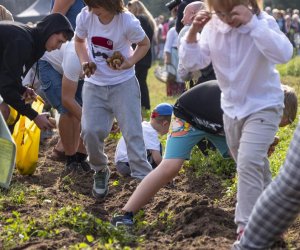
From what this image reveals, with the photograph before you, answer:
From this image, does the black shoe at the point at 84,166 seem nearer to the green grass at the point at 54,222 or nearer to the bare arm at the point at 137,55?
the green grass at the point at 54,222

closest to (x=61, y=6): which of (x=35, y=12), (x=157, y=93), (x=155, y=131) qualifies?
(x=155, y=131)

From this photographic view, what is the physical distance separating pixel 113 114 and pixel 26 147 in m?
1.44

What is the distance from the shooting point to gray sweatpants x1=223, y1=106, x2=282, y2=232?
4465mm

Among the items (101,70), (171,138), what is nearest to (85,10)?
(101,70)

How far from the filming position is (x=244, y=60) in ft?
14.6

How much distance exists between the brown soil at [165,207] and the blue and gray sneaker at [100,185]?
0.07 m

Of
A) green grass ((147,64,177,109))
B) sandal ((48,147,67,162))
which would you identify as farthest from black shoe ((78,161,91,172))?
green grass ((147,64,177,109))

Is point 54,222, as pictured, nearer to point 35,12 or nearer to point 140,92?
point 140,92

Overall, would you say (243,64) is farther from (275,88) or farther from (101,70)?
(101,70)

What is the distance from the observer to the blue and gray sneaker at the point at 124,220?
5.18 metres

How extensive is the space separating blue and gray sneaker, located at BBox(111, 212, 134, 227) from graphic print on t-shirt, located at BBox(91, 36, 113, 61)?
4.45 feet

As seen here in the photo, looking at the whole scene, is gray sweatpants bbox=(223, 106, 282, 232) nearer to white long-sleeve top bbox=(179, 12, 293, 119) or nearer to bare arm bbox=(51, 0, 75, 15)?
white long-sleeve top bbox=(179, 12, 293, 119)

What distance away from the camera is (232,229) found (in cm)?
509

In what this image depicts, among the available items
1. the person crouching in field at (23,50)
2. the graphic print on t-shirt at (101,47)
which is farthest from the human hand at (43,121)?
the graphic print on t-shirt at (101,47)
